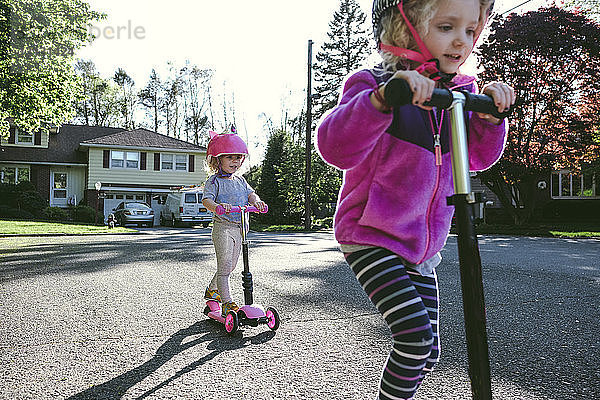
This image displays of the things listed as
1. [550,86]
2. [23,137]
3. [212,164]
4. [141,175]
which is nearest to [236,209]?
[212,164]

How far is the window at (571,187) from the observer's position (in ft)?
90.7

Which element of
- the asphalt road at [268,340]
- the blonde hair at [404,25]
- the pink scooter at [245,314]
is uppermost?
the blonde hair at [404,25]

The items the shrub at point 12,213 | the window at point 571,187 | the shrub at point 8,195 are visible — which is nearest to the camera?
the window at point 571,187

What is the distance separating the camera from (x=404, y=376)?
1.72m

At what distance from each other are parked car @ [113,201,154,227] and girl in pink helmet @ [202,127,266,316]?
2367 centimetres

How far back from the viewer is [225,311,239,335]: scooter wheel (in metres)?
4.07

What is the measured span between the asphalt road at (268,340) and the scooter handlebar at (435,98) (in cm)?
168

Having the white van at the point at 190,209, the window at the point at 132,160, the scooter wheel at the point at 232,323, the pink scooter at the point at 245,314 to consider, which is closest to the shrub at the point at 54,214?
the window at the point at 132,160

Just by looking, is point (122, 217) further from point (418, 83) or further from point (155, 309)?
point (418, 83)

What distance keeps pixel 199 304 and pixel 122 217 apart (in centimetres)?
2368

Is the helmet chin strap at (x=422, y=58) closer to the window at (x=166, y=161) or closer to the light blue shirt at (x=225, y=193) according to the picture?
the light blue shirt at (x=225, y=193)

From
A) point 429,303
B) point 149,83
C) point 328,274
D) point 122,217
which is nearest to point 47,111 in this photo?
point 122,217

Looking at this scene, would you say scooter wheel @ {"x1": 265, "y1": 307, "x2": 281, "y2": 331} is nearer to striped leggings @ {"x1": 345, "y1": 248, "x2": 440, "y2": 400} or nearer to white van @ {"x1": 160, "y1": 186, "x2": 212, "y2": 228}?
striped leggings @ {"x1": 345, "y1": 248, "x2": 440, "y2": 400}

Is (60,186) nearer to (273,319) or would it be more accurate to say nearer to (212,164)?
(212,164)
